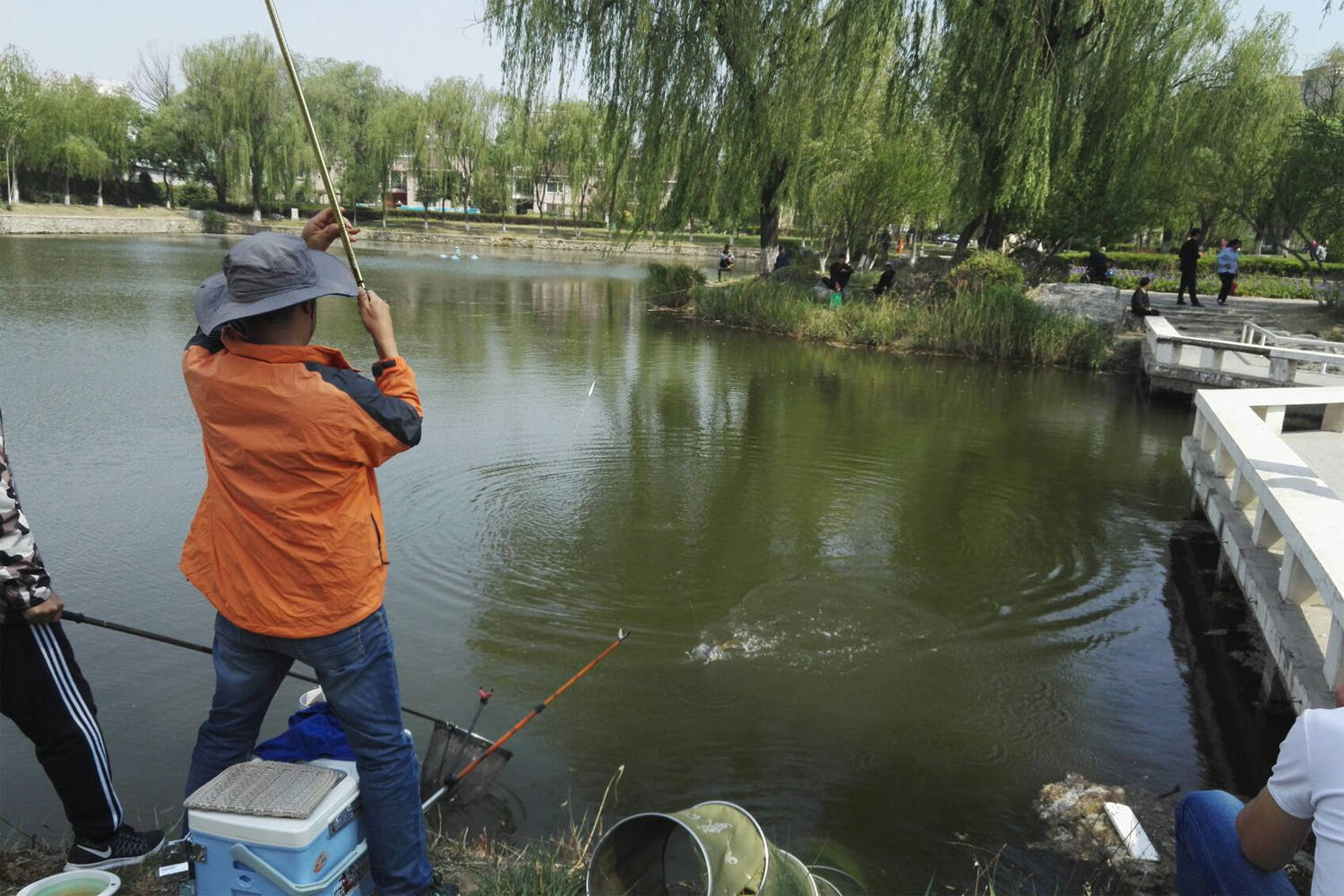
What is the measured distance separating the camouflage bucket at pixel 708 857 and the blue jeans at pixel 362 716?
0.47 metres

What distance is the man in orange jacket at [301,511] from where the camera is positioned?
2.33m

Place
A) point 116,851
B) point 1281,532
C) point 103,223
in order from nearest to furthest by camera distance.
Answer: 1. point 116,851
2. point 1281,532
3. point 103,223

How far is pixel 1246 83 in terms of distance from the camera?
2208 centimetres

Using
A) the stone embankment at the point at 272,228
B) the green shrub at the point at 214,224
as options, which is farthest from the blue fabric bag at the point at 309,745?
the green shrub at the point at 214,224

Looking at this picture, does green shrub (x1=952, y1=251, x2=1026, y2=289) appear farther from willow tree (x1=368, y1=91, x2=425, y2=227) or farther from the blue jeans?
willow tree (x1=368, y1=91, x2=425, y2=227)

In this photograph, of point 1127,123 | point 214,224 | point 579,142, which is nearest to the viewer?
point 1127,123

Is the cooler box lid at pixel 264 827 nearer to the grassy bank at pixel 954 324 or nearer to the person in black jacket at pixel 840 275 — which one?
the grassy bank at pixel 954 324

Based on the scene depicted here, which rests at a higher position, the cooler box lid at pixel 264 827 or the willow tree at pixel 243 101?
the willow tree at pixel 243 101

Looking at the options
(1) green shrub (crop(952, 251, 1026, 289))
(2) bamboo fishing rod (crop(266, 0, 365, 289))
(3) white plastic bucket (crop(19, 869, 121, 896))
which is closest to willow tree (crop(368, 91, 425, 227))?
(1) green shrub (crop(952, 251, 1026, 289))

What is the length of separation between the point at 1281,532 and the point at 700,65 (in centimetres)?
1135

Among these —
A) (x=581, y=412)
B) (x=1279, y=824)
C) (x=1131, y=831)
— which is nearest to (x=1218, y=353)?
(x=581, y=412)

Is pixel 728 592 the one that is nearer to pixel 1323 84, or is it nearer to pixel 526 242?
pixel 1323 84

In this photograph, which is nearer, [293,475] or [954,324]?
[293,475]

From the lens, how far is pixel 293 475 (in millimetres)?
2357
